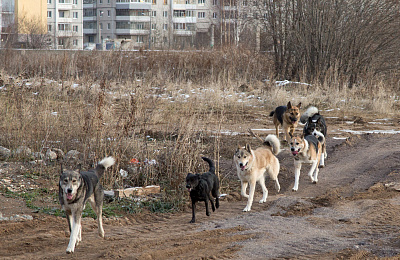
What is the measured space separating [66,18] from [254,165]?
3076 inches

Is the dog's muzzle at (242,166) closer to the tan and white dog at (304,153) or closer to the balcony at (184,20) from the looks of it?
the tan and white dog at (304,153)

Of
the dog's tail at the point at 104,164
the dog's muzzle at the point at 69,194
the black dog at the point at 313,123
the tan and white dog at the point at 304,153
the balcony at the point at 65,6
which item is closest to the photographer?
the dog's muzzle at the point at 69,194

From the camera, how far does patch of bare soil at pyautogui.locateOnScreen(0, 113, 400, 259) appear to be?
5.45m

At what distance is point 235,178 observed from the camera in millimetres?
9812

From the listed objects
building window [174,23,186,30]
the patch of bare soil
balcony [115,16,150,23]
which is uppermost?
balcony [115,16,150,23]


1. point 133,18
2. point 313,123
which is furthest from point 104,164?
point 133,18

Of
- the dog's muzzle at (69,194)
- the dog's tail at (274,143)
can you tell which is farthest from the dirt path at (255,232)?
the dog's tail at (274,143)

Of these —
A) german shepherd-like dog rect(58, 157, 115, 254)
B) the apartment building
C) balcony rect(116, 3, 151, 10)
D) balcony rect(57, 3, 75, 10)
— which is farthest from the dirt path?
balcony rect(116, 3, 151, 10)

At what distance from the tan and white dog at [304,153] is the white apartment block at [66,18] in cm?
7098

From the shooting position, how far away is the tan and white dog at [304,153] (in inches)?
352

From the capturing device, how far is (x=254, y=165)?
7.79 meters

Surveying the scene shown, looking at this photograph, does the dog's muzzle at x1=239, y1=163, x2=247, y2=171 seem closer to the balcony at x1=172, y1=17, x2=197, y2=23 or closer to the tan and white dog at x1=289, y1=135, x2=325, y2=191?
the tan and white dog at x1=289, y1=135, x2=325, y2=191

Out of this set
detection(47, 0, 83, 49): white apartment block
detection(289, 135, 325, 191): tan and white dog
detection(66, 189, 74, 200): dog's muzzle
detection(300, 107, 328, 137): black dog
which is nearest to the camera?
detection(66, 189, 74, 200): dog's muzzle

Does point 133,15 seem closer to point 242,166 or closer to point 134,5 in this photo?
point 134,5
